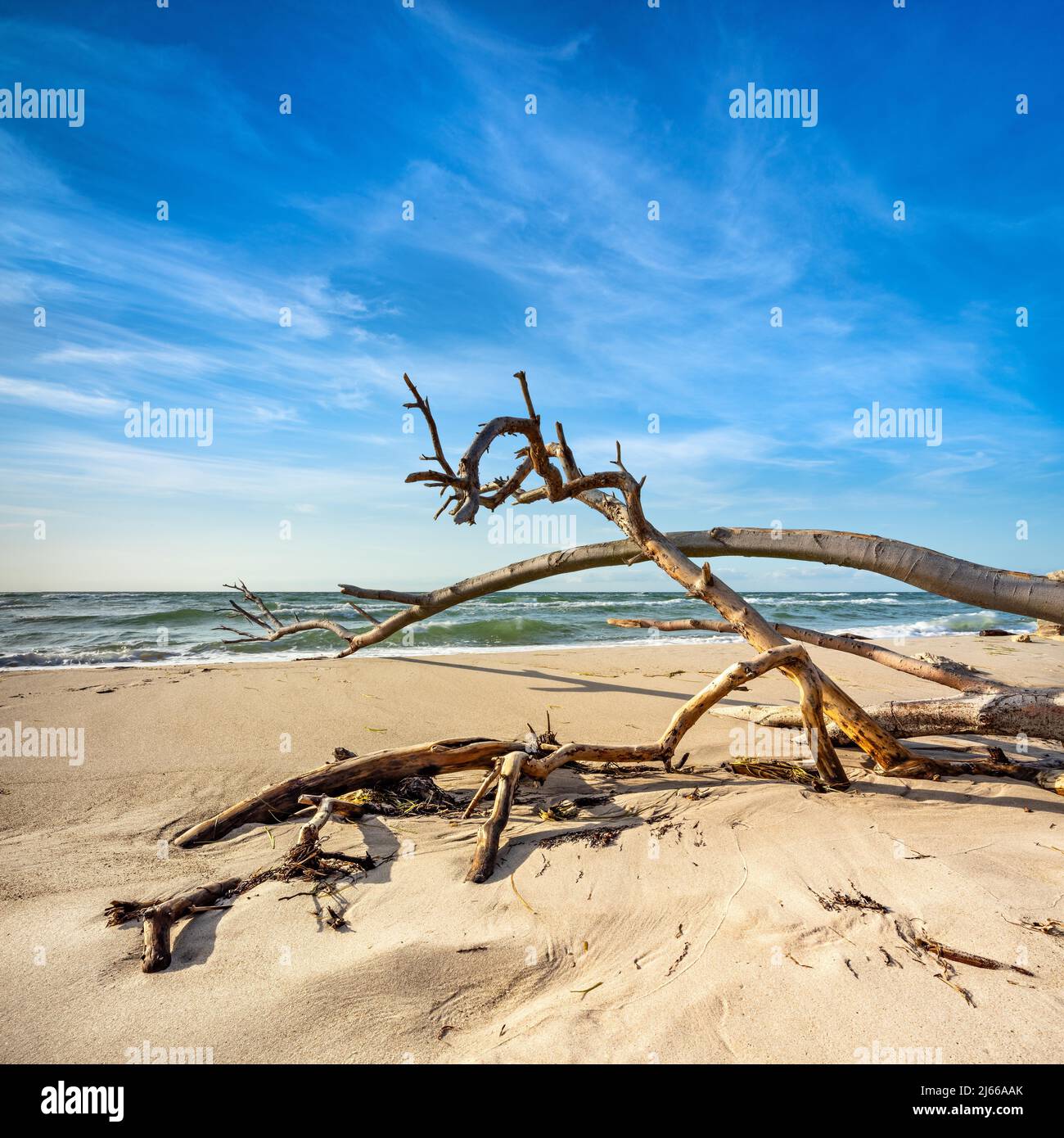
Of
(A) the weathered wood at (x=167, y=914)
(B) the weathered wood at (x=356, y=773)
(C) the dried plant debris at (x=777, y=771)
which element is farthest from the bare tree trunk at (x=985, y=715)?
(A) the weathered wood at (x=167, y=914)

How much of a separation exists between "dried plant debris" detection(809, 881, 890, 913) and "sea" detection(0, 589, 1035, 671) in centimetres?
692

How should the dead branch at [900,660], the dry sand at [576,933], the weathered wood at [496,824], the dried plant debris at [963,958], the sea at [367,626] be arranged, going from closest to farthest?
the dry sand at [576,933]
the dried plant debris at [963,958]
the weathered wood at [496,824]
the dead branch at [900,660]
the sea at [367,626]

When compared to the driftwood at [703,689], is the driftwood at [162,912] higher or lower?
lower

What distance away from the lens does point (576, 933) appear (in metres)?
2.37

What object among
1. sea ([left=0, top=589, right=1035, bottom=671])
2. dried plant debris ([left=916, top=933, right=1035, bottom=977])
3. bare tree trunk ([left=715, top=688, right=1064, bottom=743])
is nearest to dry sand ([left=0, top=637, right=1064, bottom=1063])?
dried plant debris ([left=916, top=933, right=1035, bottom=977])

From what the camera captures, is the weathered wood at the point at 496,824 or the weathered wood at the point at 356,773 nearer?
the weathered wood at the point at 496,824

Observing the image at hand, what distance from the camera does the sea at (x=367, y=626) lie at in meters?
11.8

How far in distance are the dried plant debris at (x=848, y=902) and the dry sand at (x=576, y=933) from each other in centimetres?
3

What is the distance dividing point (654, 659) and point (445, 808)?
24.0 ft

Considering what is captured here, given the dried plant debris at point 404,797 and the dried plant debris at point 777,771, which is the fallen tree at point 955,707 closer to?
the dried plant debris at point 777,771

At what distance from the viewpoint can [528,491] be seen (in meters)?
6.37
